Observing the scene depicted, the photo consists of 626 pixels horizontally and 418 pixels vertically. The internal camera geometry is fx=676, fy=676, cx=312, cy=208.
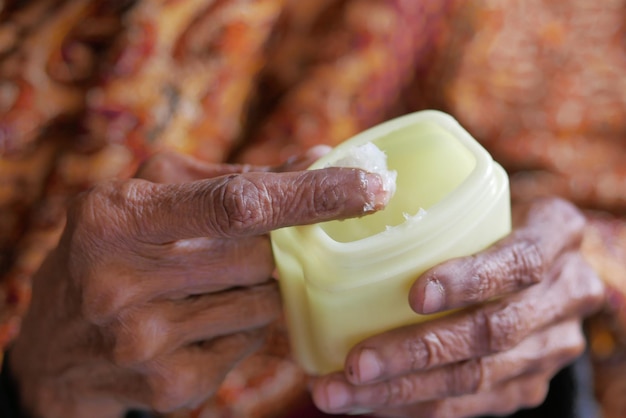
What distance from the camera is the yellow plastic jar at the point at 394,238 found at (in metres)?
0.56

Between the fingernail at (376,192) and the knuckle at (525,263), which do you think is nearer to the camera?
the fingernail at (376,192)

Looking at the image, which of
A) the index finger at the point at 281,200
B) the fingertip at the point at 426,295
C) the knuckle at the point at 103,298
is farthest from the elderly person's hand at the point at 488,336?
the knuckle at the point at 103,298

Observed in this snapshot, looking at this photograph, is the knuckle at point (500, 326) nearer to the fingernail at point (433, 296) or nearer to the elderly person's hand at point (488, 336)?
the elderly person's hand at point (488, 336)

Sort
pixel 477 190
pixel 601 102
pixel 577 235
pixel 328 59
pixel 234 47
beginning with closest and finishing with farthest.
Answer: pixel 477 190 < pixel 577 235 < pixel 234 47 < pixel 328 59 < pixel 601 102

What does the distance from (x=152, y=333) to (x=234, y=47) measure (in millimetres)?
474

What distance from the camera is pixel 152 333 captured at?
632 mm

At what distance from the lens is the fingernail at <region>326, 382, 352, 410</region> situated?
663mm

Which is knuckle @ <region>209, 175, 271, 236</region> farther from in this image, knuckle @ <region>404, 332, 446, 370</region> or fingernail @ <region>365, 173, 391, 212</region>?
knuckle @ <region>404, 332, 446, 370</region>

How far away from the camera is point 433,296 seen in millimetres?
570

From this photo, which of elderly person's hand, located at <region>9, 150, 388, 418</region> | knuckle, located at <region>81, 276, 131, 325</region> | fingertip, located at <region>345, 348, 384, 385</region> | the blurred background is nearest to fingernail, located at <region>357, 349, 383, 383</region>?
fingertip, located at <region>345, 348, 384, 385</region>

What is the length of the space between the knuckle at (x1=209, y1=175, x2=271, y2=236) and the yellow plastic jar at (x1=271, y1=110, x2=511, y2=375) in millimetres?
67

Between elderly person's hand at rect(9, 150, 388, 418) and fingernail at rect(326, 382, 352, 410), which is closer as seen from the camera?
elderly person's hand at rect(9, 150, 388, 418)

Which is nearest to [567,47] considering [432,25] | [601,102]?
[601,102]

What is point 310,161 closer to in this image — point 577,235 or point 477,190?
point 477,190
